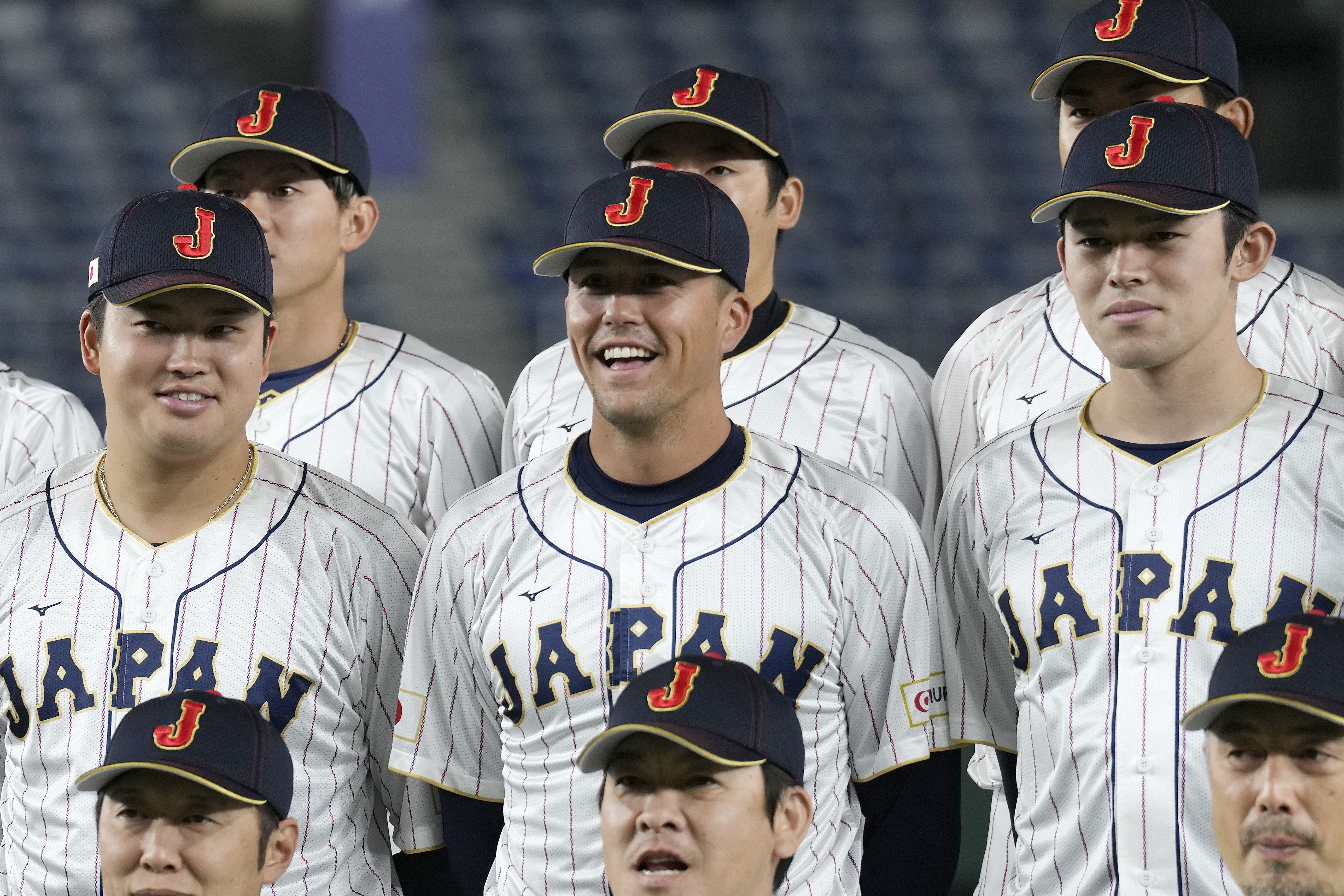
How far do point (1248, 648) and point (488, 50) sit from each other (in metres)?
8.21

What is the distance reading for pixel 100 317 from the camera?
264cm

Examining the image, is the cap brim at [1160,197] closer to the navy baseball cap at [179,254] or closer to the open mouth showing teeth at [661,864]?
the open mouth showing teeth at [661,864]

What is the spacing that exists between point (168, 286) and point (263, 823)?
31.0 inches

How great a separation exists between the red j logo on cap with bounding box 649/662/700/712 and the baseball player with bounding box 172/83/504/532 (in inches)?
41.5

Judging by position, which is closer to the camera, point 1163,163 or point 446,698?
point 1163,163

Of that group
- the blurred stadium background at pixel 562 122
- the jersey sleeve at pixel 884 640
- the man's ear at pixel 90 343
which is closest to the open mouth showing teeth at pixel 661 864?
the jersey sleeve at pixel 884 640

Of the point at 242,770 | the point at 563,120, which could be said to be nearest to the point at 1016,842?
the point at 242,770

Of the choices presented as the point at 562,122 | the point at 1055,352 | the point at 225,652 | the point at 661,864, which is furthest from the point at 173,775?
the point at 562,122

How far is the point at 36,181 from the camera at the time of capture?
363 inches

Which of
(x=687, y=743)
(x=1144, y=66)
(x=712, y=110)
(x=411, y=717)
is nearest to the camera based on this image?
(x=687, y=743)

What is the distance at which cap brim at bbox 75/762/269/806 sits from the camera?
224 centimetres

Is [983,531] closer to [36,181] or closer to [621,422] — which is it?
[621,422]

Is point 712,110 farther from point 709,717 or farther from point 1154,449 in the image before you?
point 709,717

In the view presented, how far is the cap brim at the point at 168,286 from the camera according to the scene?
2.54m
